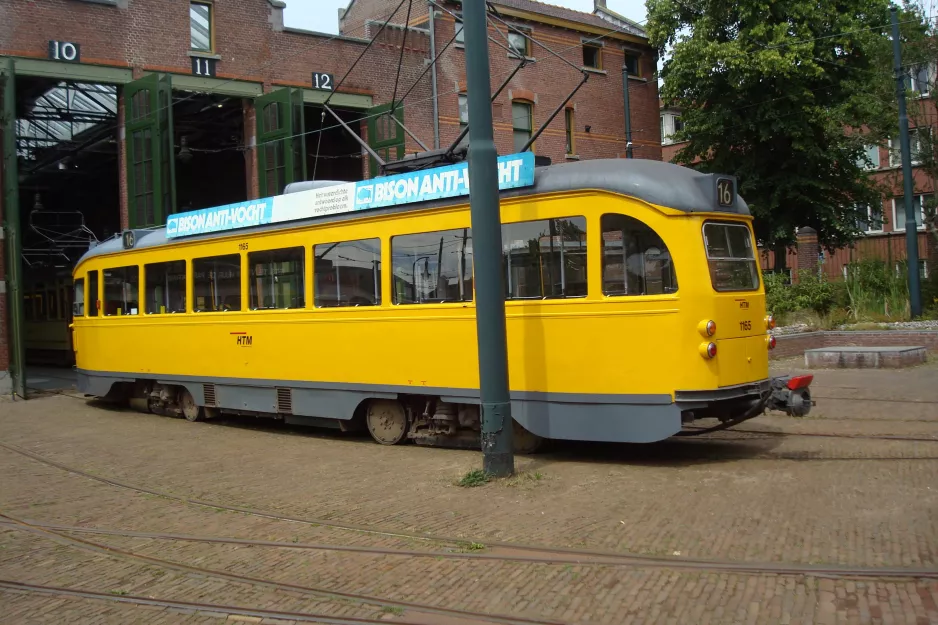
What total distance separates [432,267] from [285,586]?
4930mm

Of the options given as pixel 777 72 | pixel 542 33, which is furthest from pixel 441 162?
pixel 542 33

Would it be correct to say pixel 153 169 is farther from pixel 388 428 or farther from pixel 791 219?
pixel 791 219

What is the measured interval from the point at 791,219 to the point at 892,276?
709 cm

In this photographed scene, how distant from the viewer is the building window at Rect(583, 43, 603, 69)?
3238cm

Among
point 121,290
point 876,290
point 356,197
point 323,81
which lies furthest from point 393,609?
point 323,81

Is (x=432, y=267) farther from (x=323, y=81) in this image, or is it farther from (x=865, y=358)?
(x=323, y=81)

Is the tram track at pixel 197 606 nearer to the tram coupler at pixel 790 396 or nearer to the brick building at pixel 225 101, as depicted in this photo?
the tram coupler at pixel 790 396

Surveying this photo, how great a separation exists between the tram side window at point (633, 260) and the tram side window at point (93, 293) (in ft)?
35.6

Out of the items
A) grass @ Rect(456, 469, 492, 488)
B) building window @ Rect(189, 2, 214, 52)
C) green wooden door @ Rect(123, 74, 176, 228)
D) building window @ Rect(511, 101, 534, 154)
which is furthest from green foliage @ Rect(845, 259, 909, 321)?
building window @ Rect(189, 2, 214, 52)

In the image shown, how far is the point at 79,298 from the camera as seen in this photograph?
1669cm

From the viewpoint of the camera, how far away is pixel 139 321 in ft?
47.9

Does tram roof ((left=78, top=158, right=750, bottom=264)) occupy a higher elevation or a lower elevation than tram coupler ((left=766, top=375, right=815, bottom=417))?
higher

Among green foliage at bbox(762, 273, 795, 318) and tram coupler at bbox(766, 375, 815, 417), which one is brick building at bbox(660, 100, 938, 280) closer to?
green foliage at bbox(762, 273, 795, 318)

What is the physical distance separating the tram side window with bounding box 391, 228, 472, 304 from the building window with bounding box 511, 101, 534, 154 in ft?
66.6
